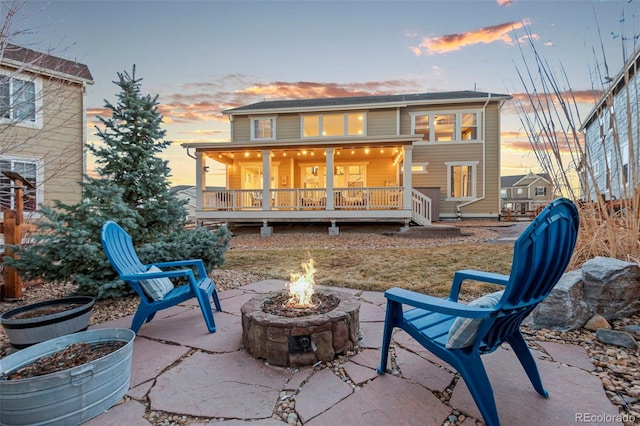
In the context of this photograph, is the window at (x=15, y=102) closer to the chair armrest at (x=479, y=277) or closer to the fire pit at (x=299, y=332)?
the fire pit at (x=299, y=332)

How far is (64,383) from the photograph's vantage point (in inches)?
56.1

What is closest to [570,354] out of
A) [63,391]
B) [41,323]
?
[63,391]

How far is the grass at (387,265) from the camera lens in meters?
3.83

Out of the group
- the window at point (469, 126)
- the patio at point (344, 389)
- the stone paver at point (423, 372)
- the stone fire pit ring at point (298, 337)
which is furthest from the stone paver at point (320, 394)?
the window at point (469, 126)

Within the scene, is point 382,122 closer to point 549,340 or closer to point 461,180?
point 461,180

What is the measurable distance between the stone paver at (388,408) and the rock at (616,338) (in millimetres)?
1643

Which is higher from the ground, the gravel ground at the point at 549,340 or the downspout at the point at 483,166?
the downspout at the point at 483,166

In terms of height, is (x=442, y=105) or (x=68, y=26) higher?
(x=442, y=105)

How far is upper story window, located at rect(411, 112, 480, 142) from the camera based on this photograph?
13.0 meters

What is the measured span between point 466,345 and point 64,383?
1983mm

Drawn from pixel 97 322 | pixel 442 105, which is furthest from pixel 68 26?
pixel 442 105

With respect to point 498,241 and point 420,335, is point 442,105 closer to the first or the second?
point 498,241

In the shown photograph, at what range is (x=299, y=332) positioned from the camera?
193cm

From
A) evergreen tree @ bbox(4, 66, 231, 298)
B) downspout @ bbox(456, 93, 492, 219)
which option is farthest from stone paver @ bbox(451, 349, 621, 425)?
downspout @ bbox(456, 93, 492, 219)
